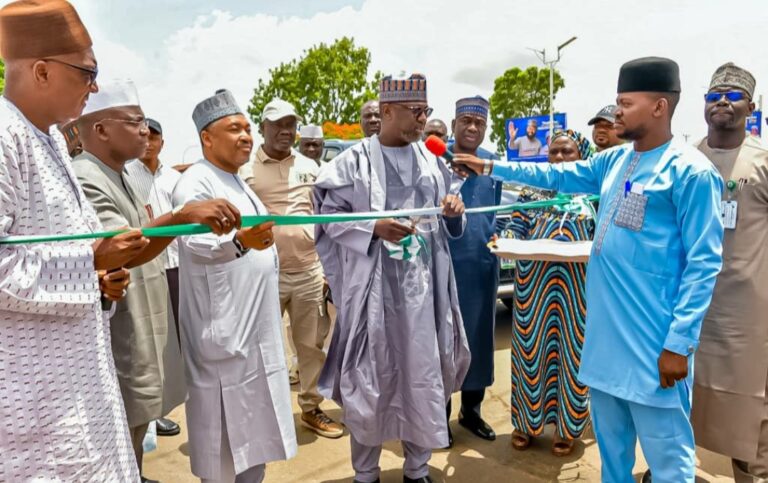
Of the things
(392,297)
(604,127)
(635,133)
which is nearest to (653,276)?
(635,133)

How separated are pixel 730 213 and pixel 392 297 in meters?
1.83

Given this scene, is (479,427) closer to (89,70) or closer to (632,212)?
(632,212)

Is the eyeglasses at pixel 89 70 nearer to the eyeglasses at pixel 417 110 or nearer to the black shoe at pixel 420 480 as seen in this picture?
the eyeglasses at pixel 417 110

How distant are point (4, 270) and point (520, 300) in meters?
3.00

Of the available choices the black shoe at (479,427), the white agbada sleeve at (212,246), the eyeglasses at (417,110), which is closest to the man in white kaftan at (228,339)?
the white agbada sleeve at (212,246)

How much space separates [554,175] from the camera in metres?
3.03

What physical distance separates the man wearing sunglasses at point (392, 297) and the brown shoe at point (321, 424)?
2.83 ft

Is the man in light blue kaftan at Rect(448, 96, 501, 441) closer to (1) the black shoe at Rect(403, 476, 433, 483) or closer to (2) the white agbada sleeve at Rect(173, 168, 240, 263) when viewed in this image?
(1) the black shoe at Rect(403, 476, 433, 483)

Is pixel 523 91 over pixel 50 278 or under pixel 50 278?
over

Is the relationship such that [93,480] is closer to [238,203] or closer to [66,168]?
[66,168]

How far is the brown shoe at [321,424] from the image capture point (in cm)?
402

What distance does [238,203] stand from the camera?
2.74 m

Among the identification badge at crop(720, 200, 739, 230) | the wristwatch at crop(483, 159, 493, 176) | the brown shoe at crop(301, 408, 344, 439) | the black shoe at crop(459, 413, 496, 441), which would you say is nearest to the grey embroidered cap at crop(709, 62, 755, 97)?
the identification badge at crop(720, 200, 739, 230)

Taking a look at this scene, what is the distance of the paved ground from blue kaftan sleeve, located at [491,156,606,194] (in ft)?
5.63
